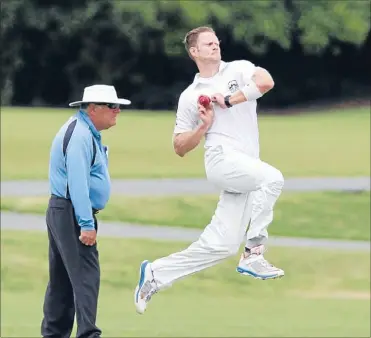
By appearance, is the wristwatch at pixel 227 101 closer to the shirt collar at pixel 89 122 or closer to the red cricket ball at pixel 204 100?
the red cricket ball at pixel 204 100

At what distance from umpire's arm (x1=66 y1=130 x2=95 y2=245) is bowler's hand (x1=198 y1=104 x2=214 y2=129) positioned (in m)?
1.22

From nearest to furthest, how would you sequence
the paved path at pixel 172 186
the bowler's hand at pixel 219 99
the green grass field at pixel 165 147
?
the bowler's hand at pixel 219 99 < the paved path at pixel 172 186 < the green grass field at pixel 165 147

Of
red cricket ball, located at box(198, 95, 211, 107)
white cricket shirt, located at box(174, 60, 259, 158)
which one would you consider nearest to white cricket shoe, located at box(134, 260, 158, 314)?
white cricket shirt, located at box(174, 60, 259, 158)

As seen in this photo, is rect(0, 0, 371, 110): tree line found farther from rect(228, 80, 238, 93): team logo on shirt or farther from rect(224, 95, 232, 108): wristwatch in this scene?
rect(224, 95, 232, 108): wristwatch

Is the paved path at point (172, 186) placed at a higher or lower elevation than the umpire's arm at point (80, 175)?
lower

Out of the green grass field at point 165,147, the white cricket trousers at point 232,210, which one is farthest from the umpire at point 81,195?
the green grass field at point 165,147

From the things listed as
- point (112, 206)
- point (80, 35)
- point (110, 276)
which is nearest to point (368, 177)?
point (112, 206)

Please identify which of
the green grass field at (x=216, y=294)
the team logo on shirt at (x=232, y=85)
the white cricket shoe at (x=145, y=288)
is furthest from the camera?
the green grass field at (x=216, y=294)

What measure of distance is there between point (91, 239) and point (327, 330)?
294 inches

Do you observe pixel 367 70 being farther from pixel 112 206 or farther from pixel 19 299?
pixel 19 299

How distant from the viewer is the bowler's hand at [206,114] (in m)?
6.73

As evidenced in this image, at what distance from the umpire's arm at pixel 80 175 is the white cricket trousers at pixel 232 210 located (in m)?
0.79

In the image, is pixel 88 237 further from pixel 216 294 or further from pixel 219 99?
pixel 216 294

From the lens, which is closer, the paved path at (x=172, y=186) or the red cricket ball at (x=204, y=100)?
the red cricket ball at (x=204, y=100)
